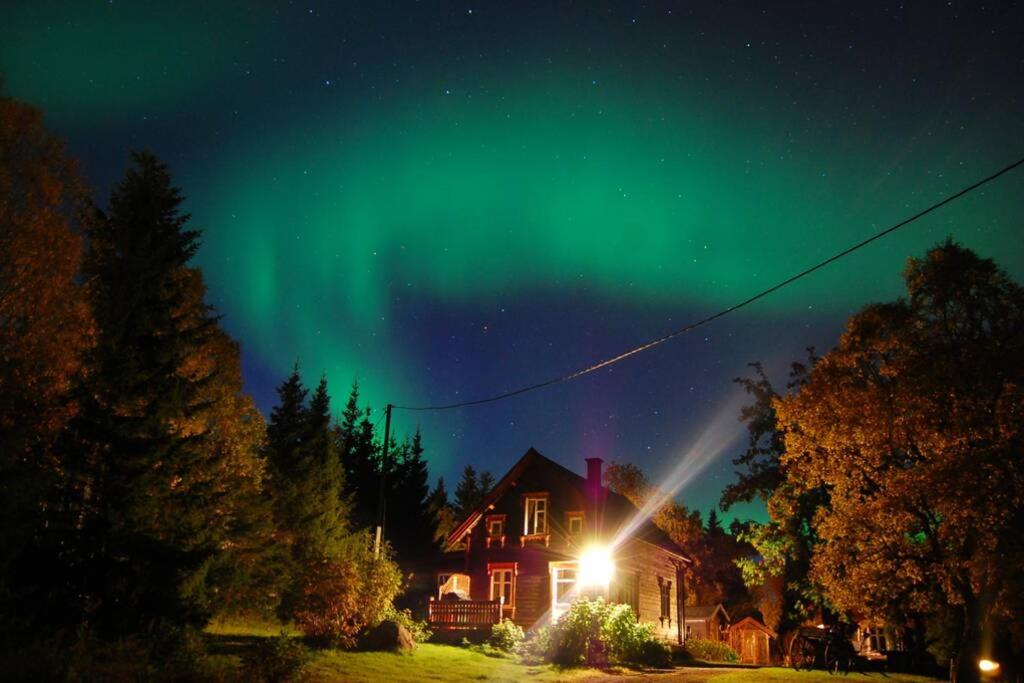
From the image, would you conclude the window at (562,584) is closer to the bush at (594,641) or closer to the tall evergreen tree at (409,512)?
the bush at (594,641)

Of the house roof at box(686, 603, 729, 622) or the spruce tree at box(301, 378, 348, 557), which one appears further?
the house roof at box(686, 603, 729, 622)

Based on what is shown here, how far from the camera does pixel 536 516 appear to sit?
1516 inches

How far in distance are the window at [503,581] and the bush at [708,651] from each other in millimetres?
10854

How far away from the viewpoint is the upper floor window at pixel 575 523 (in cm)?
3703

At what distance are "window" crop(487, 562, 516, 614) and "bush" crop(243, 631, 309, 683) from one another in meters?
22.1

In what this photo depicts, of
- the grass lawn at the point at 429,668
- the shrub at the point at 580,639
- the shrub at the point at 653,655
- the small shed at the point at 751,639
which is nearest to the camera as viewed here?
the grass lawn at the point at 429,668

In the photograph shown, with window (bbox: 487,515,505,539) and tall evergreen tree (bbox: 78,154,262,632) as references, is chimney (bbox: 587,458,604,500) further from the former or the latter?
tall evergreen tree (bbox: 78,154,262,632)

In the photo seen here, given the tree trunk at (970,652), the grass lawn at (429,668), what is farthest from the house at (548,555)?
the tree trunk at (970,652)

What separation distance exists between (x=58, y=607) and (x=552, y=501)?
2621 cm

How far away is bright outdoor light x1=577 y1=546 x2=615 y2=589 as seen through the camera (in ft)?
110

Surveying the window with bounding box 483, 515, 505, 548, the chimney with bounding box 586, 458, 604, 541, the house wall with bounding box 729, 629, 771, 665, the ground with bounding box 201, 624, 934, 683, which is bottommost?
the house wall with bounding box 729, 629, 771, 665

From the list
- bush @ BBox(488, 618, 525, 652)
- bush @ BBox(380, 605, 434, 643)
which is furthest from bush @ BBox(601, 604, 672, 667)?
bush @ BBox(380, 605, 434, 643)

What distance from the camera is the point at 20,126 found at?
22.1 m

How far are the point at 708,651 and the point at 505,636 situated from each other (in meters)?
17.8
